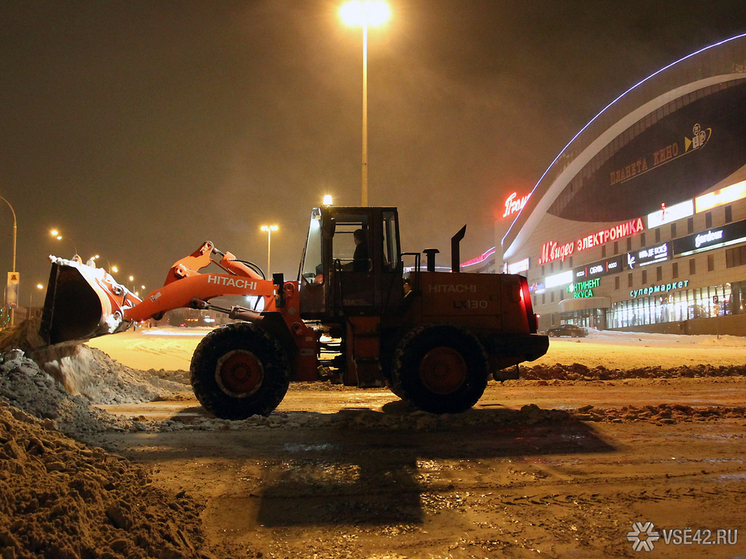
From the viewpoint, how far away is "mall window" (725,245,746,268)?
43.4 metres

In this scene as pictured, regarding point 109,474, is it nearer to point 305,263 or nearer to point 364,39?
point 305,263

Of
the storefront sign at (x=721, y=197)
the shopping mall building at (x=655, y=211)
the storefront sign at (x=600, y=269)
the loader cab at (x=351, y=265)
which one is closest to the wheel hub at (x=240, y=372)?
the loader cab at (x=351, y=265)

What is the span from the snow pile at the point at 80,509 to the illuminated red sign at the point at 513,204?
84263 millimetres

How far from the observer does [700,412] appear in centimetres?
802

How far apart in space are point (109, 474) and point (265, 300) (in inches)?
172

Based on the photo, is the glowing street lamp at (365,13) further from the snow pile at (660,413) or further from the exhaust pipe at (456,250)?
the snow pile at (660,413)

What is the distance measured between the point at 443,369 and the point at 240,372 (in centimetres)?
263

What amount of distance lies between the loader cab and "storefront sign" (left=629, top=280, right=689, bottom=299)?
5001 cm

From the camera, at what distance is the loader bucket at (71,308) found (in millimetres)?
7848

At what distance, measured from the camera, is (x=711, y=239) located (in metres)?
46.9

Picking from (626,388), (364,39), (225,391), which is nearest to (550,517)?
(225,391)

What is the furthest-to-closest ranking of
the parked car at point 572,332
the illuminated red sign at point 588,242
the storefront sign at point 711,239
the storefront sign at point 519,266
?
1. the storefront sign at point 519,266
2. the illuminated red sign at point 588,242
3. the parked car at point 572,332
4. the storefront sign at point 711,239

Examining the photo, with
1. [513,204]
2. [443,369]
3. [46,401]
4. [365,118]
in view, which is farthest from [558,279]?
[46,401]

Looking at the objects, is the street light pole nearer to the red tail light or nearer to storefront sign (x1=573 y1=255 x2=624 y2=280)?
the red tail light
